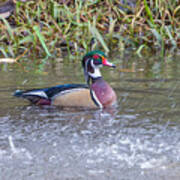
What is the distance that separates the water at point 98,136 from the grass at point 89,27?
3028 millimetres

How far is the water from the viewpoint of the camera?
3.89 m

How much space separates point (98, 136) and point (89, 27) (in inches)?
224

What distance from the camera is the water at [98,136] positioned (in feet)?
12.8

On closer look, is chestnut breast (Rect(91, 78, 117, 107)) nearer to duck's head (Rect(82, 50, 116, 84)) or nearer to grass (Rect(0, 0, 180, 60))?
duck's head (Rect(82, 50, 116, 84))

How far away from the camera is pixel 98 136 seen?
485cm

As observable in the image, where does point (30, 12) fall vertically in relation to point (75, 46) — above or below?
above

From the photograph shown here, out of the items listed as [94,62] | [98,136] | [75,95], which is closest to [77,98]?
[75,95]

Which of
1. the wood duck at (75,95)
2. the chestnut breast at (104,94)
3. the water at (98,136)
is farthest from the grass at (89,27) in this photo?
the chestnut breast at (104,94)

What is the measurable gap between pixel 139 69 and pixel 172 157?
4.53m

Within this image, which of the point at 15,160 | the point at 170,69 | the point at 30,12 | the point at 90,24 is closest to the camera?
the point at 15,160

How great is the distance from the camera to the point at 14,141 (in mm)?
Answer: 4719

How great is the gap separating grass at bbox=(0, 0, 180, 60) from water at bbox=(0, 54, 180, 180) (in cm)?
303

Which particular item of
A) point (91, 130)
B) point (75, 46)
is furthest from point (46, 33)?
point (91, 130)

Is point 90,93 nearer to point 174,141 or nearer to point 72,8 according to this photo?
point 174,141
